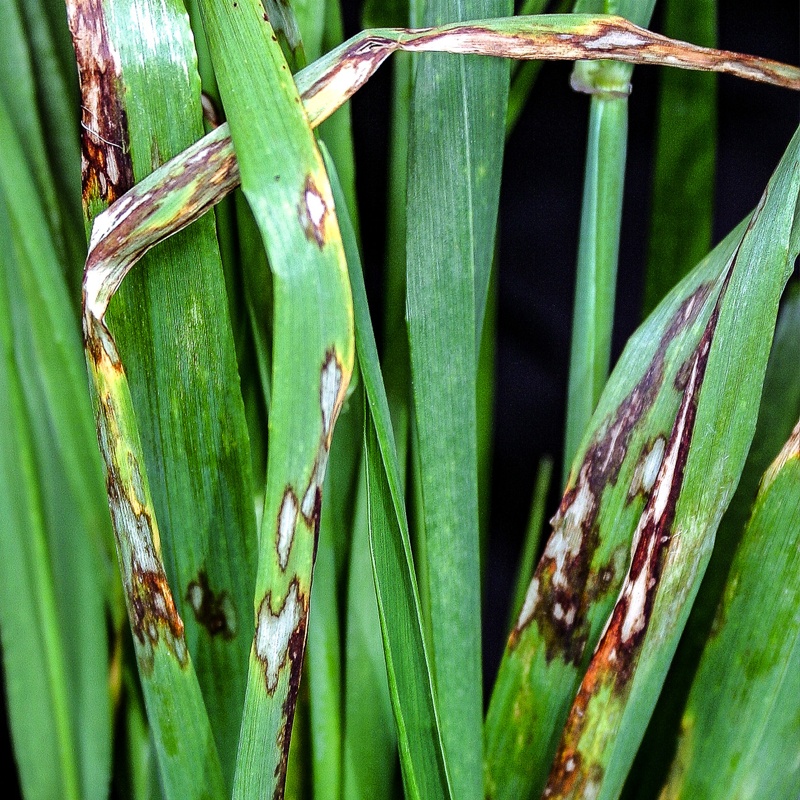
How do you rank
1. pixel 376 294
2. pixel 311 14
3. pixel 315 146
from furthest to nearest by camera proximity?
pixel 376 294
pixel 311 14
pixel 315 146

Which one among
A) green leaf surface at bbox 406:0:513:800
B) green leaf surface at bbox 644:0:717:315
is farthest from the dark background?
green leaf surface at bbox 406:0:513:800

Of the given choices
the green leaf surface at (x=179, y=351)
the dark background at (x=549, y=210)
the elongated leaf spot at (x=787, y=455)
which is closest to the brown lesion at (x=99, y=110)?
the green leaf surface at (x=179, y=351)

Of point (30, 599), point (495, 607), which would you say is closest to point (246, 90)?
point (30, 599)

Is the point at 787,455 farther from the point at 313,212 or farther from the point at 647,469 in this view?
the point at 313,212

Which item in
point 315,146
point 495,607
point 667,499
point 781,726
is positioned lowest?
point 495,607

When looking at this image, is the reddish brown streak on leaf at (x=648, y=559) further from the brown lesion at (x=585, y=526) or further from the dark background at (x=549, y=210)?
the dark background at (x=549, y=210)

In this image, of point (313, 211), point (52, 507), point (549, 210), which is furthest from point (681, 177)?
point (52, 507)

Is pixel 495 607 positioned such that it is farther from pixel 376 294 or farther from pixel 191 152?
pixel 191 152

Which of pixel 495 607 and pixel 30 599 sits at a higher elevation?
pixel 30 599
